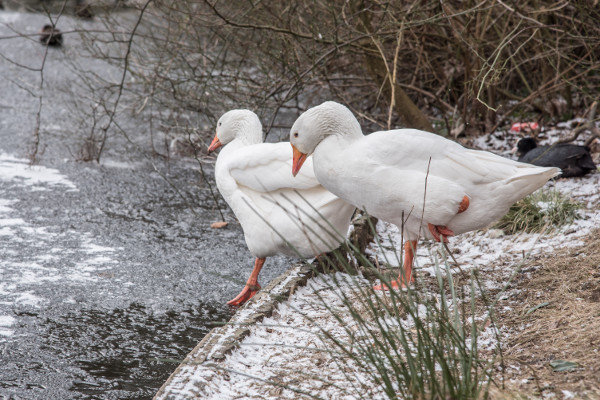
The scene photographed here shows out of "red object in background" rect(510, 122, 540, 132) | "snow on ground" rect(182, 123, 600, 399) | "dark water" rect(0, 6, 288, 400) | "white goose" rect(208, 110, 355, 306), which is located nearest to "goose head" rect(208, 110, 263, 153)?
"white goose" rect(208, 110, 355, 306)

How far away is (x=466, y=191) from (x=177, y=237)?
2.64m

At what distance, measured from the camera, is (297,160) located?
12.8 feet

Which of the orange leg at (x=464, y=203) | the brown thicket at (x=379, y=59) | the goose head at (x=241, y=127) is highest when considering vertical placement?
the brown thicket at (x=379, y=59)

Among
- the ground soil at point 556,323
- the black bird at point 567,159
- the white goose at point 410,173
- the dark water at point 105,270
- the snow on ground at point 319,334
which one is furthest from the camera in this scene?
the black bird at point 567,159

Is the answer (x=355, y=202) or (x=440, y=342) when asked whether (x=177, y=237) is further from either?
(x=440, y=342)

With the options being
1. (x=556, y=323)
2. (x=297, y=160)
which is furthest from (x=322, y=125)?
(x=556, y=323)

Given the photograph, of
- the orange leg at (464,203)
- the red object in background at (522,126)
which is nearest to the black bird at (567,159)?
the red object in background at (522,126)

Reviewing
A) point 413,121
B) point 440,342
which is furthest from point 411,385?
point 413,121

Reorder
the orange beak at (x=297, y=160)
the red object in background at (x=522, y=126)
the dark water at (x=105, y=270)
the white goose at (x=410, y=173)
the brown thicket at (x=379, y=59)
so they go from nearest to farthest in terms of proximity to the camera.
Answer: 1. the dark water at (x=105, y=270)
2. the white goose at (x=410, y=173)
3. the orange beak at (x=297, y=160)
4. the brown thicket at (x=379, y=59)
5. the red object in background at (x=522, y=126)

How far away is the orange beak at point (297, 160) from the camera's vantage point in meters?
3.87

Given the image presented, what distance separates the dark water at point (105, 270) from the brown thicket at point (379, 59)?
894mm

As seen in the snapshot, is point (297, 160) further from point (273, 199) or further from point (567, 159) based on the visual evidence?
point (567, 159)

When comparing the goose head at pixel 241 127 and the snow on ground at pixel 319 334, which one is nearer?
the snow on ground at pixel 319 334

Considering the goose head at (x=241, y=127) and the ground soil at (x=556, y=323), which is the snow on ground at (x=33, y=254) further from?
the ground soil at (x=556, y=323)
